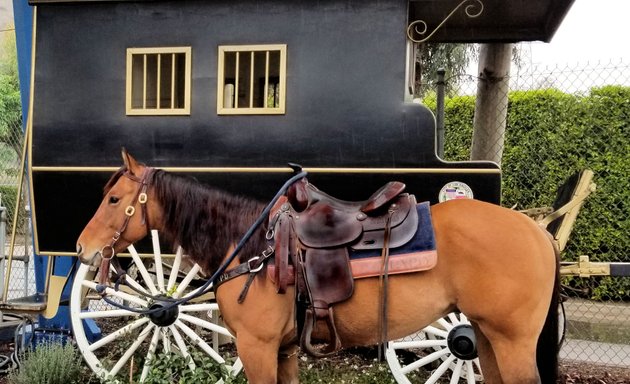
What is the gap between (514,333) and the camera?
2449 mm

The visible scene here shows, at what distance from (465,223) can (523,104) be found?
4.94 metres

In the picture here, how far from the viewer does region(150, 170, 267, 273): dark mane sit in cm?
273

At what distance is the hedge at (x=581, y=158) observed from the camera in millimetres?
6453

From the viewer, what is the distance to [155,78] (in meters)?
3.98

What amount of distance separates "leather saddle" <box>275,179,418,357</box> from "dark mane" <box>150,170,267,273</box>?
272mm

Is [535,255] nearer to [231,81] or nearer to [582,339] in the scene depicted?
[231,81]

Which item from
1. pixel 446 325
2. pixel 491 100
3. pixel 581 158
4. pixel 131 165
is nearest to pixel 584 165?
pixel 581 158

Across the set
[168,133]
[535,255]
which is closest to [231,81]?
[168,133]

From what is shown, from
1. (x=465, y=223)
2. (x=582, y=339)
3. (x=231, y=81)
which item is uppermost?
(x=231, y=81)

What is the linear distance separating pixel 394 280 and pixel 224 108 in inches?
68.7

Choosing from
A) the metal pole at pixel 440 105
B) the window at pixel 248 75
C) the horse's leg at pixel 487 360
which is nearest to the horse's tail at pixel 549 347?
the horse's leg at pixel 487 360

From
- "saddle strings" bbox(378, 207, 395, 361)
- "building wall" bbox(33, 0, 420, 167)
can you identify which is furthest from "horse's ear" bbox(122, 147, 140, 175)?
"saddle strings" bbox(378, 207, 395, 361)

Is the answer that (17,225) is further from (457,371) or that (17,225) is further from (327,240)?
(457,371)

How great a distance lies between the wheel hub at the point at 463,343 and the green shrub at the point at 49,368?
2687 mm
